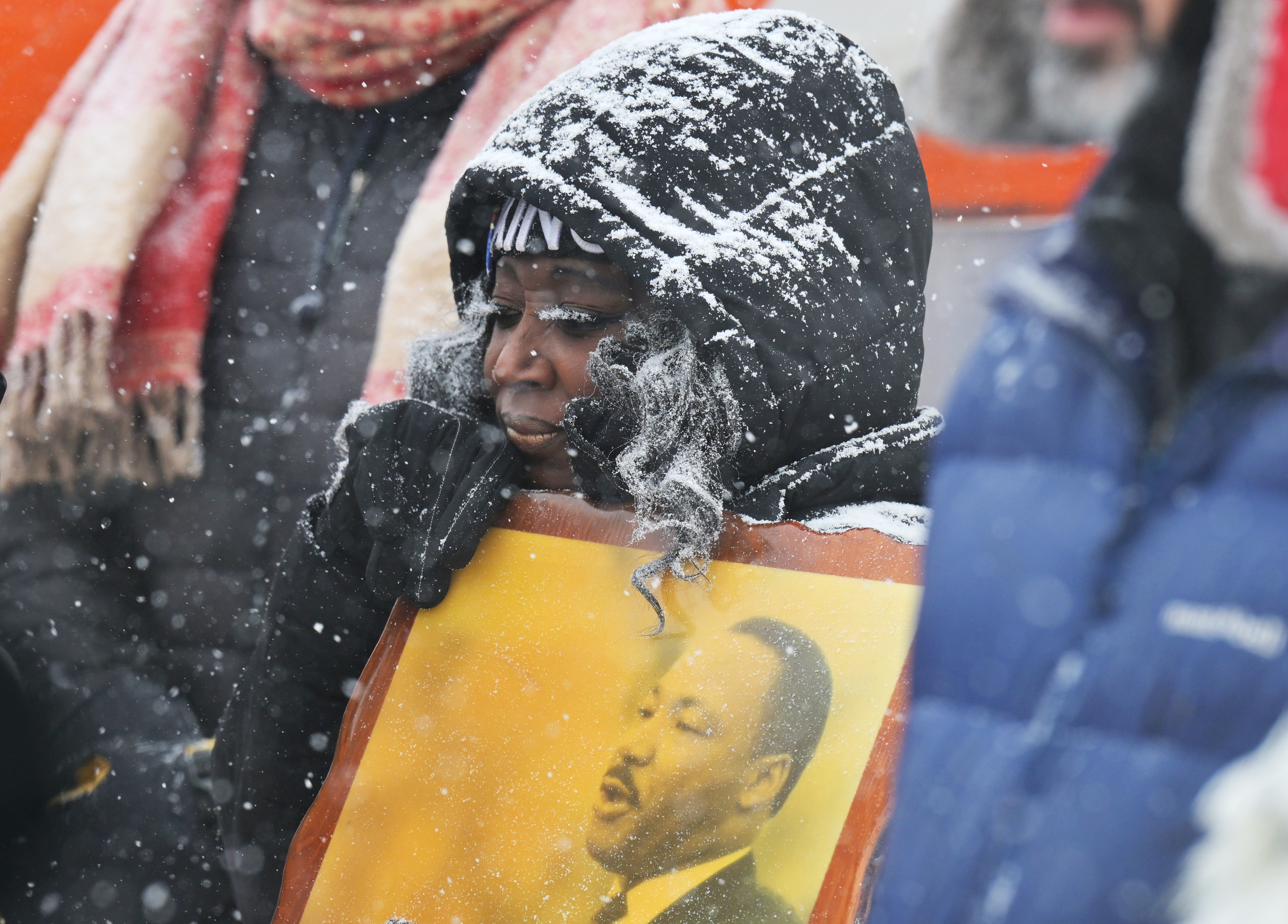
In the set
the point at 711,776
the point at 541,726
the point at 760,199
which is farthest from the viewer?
the point at 760,199

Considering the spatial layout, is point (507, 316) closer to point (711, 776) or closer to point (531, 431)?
point (531, 431)

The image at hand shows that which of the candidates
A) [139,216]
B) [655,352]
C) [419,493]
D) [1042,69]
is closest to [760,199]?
[655,352]

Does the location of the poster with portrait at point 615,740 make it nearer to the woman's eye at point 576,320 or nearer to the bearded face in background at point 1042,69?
the woman's eye at point 576,320

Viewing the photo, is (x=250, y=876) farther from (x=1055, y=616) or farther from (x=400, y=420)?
(x=1055, y=616)

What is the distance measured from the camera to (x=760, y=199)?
5.03 feet

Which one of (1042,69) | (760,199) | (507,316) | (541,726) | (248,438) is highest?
(1042,69)

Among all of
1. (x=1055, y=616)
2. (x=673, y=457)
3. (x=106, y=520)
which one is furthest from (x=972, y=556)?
(x=106, y=520)

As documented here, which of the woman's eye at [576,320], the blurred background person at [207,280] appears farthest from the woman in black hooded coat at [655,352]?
the blurred background person at [207,280]

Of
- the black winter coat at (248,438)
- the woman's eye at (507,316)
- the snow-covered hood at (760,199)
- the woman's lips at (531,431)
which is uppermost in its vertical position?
the snow-covered hood at (760,199)

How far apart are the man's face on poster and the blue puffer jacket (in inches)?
24.9

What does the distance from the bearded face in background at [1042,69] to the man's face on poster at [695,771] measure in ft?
2.53

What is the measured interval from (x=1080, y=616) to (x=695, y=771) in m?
0.79

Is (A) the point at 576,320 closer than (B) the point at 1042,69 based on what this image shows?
A: No

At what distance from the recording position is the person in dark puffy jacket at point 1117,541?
0.51m
